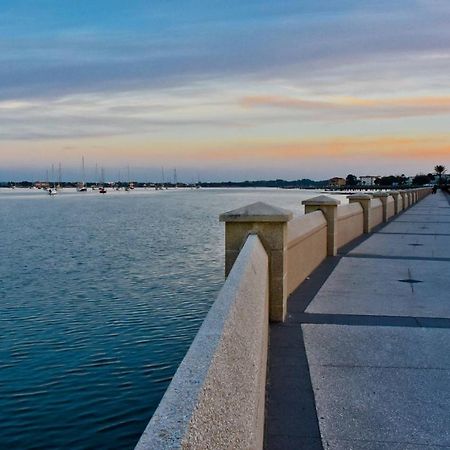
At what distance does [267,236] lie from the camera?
7.47 metres

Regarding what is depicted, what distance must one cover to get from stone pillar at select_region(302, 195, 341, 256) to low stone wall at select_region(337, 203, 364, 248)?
114 centimetres

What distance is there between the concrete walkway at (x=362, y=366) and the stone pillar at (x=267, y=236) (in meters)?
0.46

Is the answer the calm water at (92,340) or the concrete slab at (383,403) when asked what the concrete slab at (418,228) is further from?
the concrete slab at (383,403)

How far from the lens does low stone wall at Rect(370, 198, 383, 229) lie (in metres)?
22.6

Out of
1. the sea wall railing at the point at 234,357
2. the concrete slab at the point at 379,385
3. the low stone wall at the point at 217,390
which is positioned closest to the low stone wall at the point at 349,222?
the sea wall railing at the point at 234,357

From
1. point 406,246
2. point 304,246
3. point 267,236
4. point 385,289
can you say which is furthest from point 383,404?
point 406,246

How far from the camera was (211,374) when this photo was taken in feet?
9.12

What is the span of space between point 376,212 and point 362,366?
19072 mm

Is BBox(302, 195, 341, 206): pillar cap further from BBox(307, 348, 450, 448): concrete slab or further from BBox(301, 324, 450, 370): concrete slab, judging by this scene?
BBox(307, 348, 450, 448): concrete slab

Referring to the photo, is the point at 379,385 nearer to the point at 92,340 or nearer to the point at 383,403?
the point at 383,403

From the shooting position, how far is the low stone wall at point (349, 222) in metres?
16.0

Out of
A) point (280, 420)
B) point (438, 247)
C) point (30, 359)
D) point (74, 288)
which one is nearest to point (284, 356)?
point (280, 420)

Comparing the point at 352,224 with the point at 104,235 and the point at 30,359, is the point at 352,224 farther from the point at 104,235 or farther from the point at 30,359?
the point at 104,235

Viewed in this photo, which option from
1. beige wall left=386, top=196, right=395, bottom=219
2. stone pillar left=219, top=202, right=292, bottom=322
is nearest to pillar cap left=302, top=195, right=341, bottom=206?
stone pillar left=219, top=202, right=292, bottom=322
